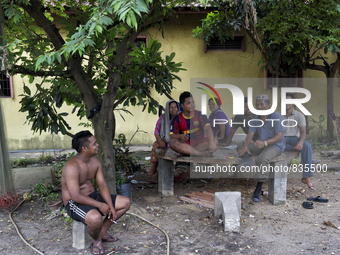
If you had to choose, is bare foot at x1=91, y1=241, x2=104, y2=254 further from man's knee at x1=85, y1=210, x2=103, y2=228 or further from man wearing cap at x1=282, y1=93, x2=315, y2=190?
man wearing cap at x1=282, y1=93, x2=315, y2=190

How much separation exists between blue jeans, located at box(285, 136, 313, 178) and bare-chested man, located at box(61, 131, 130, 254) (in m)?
3.17

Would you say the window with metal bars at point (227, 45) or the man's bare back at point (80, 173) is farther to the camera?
the window with metal bars at point (227, 45)

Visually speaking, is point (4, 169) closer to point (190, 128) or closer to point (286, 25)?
point (190, 128)

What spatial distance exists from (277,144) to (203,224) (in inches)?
68.7

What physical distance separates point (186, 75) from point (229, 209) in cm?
565

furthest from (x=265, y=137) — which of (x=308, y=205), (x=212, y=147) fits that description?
(x=308, y=205)

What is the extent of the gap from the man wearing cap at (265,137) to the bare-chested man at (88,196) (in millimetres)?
2236

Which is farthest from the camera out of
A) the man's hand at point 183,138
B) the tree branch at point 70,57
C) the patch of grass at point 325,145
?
the patch of grass at point 325,145

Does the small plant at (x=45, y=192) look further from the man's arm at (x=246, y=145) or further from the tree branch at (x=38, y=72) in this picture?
the man's arm at (x=246, y=145)

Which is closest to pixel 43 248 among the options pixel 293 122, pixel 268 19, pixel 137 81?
pixel 137 81

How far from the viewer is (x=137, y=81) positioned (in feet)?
14.8

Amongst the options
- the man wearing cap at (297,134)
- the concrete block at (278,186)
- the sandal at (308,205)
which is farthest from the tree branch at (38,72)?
the sandal at (308,205)

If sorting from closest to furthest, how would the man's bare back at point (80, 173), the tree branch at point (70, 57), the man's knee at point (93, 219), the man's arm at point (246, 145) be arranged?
the man's knee at point (93, 219)
the man's bare back at point (80, 173)
the tree branch at point (70, 57)
the man's arm at point (246, 145)

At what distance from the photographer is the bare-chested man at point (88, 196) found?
3.13 meters
